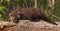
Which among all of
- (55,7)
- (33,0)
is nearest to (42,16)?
(33,0)

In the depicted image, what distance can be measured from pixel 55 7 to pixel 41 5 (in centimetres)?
70

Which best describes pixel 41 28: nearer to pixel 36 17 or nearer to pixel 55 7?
pixel 36 17

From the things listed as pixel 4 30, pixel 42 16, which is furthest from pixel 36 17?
pixel 4 30

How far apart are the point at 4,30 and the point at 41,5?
4.81 m

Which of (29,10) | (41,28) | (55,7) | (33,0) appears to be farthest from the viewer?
(55,7)

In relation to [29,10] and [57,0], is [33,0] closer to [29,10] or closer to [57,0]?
[57,0]

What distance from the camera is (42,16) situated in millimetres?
4758

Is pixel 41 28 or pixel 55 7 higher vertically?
pixel 41 28

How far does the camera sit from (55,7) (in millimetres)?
8258

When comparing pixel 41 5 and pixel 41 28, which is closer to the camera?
pixel 41 28

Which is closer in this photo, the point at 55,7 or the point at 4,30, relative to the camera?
the point at 4,30

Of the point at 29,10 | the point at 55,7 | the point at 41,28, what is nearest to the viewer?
the point at 41,28

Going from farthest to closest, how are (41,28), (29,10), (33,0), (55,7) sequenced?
1. (55,7)
2. (33,0)
3. (29,10)
4. (41,28)

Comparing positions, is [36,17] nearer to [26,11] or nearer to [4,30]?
[26,11]
